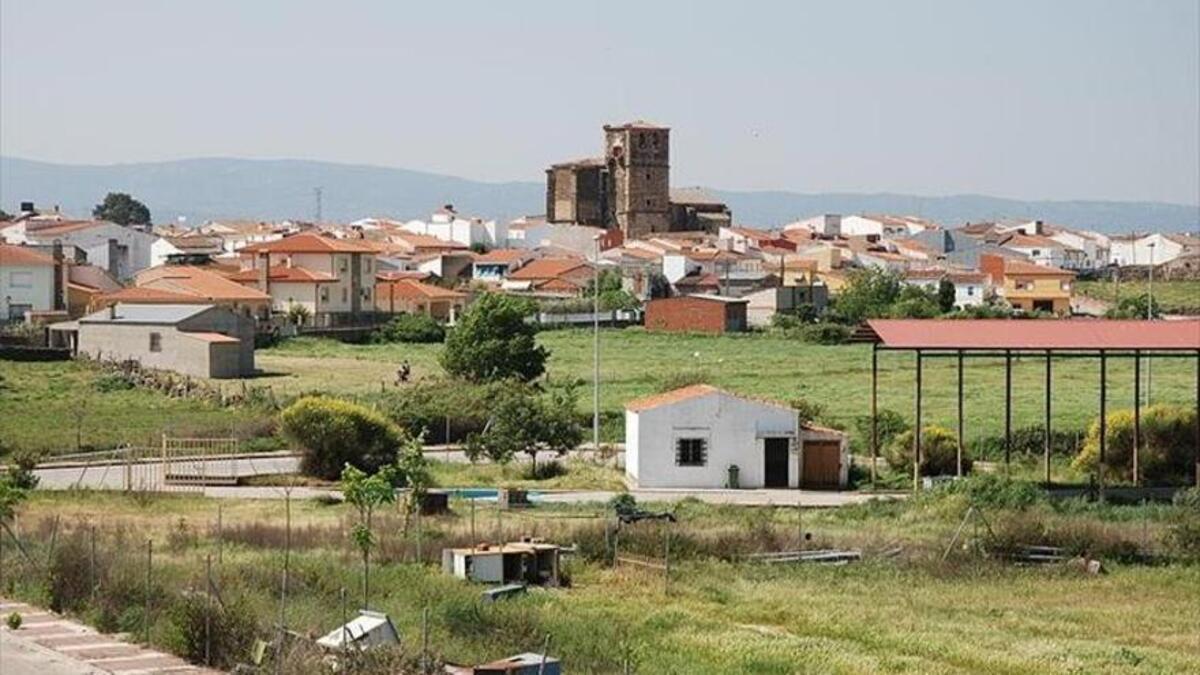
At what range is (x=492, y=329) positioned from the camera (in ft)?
176

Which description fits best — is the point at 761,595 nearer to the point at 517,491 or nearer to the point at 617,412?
the point at 517,491

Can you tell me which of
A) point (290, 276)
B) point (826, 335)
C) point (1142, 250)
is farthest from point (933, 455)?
point (1142, 250)

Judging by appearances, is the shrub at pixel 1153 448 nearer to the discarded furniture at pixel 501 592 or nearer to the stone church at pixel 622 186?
the discarded furniture at pixel 501 592

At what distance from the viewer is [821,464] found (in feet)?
129

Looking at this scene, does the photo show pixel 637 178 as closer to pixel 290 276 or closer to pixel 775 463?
pixel 290 276

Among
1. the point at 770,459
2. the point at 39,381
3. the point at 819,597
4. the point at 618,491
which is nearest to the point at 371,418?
the point at 618,491

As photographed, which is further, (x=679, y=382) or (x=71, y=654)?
(x=679, y=382)

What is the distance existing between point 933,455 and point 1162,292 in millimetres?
67576

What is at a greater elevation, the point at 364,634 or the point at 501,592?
the point at 364,634

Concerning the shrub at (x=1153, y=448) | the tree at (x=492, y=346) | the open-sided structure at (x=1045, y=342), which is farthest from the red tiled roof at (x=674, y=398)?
the tree at (x=492, y=346)

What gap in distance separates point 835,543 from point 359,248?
169 feet

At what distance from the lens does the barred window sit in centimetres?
3944

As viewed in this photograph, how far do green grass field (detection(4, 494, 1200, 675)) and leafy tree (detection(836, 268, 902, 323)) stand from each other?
5239cm

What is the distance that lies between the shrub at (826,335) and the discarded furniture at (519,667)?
57940 mm
